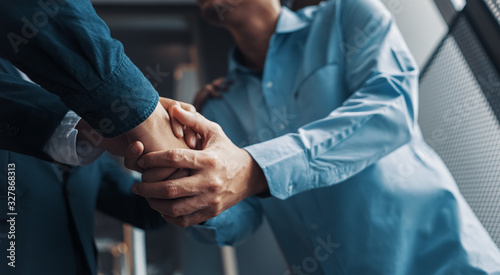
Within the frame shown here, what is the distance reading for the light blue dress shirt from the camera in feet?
2.40

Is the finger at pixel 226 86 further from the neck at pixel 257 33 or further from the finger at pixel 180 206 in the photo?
the finger at pixel 180 206

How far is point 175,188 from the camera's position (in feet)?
1.95

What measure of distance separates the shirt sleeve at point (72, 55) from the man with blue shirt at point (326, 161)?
0.32 ft

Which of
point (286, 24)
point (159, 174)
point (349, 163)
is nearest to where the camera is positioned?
point (159, 174)

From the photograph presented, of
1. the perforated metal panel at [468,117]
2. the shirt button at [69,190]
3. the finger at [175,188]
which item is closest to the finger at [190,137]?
the finger at [175,188]

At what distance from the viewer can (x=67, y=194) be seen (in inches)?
30.2

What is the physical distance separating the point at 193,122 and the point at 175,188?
5.7 inches

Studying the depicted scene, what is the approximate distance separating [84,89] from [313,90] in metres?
0.51

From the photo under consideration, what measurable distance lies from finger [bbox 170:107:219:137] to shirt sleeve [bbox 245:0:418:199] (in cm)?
8

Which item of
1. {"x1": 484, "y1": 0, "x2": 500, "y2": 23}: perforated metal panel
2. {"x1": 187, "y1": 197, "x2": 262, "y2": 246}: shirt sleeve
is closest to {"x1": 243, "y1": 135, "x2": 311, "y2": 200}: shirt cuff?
{"x1": 187, "y1": 197, "x2": 262, "y2": 246}: shirt sleeve

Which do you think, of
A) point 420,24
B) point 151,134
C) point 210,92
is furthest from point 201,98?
point 420,24

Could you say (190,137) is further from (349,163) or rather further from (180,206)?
(349,163)

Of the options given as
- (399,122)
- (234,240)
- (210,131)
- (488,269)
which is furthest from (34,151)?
(488,269)

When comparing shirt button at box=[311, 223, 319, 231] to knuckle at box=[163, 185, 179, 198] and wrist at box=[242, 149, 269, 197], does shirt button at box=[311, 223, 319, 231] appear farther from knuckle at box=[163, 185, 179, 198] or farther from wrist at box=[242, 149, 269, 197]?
knuckle at box=[163, 185, 179, 198]
